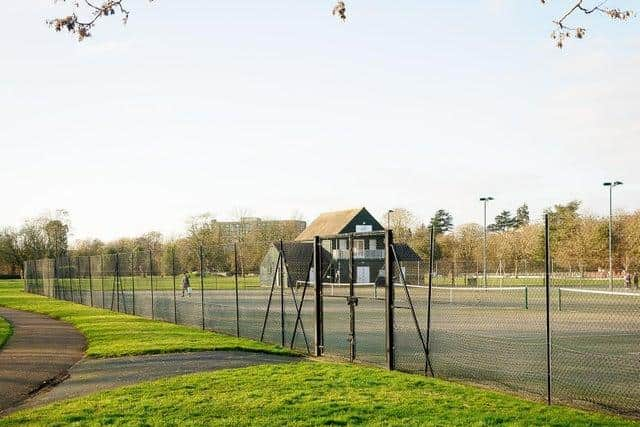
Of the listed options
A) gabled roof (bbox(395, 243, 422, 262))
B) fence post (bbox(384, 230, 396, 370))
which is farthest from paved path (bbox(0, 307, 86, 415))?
gabled roof (bbox(395, 243, 422, 262))

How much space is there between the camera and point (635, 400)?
9.34 m

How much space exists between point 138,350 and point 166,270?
64.6ft

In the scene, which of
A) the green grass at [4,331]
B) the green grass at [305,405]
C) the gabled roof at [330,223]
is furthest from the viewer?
the gabled roof at [330,223]

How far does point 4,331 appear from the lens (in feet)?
63.0

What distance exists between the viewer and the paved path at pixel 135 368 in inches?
393

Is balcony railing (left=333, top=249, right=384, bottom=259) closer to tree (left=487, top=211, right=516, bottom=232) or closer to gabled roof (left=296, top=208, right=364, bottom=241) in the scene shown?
gabled roof (left=296, top=208, right=364, bottom=241)

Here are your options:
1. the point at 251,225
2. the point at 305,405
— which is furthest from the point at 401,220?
the point at 305,405

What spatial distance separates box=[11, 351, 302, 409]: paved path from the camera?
9.98 metres

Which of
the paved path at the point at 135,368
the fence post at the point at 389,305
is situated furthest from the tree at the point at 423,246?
the fence post at the point at 389,305

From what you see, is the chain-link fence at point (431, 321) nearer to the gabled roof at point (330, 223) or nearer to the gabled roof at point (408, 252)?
the gabled roof at point (408, 252)

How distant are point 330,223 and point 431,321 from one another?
160 feet

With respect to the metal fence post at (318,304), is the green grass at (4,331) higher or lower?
lower

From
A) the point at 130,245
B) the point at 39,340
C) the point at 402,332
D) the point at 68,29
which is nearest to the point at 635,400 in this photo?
the point at 68,29

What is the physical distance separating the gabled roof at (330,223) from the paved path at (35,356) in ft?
151
